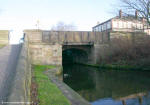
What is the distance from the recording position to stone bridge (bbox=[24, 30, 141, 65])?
20.9m

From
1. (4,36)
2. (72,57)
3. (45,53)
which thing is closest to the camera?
(45,53)

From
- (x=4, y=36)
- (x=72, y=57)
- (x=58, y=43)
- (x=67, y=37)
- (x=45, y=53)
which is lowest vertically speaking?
(x=72, y=57)

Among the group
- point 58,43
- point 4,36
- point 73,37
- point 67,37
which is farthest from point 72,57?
point 4,36

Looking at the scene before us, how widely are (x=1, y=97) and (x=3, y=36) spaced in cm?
2296

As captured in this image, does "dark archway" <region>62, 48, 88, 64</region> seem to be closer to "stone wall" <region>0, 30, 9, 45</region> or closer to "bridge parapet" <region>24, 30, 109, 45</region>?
"bridge parapet" <region>24, 30, 109, 45</region>

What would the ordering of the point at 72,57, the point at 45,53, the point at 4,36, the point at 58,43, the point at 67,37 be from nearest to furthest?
the point at 45,53 < the point at 58,43 < the point at 67,37 < the point at 4,36 < the point at 72,57

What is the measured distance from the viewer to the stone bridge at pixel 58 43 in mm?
20938

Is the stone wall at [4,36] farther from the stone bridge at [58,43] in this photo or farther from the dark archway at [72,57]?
the dark archway at [72,57]

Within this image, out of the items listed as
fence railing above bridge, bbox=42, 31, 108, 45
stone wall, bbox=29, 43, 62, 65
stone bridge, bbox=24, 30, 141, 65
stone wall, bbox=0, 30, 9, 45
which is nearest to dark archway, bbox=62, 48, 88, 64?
stone bridge, bbox=24, 30, 141, 65

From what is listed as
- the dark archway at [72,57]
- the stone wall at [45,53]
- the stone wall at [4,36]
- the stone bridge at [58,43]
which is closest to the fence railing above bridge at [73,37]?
the stone bridge at [58,43]

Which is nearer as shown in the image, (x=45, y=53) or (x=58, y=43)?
(x=45, y=53)

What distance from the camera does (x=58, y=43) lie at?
71.3 feet

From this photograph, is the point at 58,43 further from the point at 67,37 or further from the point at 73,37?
the point at 73,37

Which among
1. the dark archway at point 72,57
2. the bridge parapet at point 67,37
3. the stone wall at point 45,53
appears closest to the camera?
the stone wall at point 45,53
